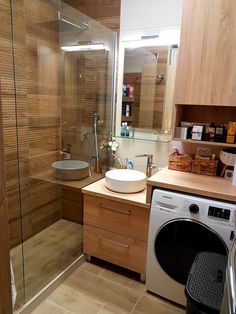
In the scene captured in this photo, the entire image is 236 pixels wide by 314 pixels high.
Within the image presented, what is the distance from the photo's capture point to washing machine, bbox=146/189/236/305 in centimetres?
141

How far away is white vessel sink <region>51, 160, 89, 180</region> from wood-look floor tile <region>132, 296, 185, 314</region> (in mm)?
1166

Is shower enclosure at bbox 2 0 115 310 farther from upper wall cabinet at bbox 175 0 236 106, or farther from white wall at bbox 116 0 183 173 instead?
upper wall cabinet at bbox 175 0 236 106

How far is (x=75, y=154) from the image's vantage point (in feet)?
8.12

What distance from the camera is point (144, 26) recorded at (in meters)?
2.02

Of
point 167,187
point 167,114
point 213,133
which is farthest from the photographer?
point 167,114

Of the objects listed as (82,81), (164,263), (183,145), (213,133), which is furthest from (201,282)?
(82,81)

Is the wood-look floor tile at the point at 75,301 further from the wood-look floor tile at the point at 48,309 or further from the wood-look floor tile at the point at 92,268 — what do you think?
the wood-look floor tile at the point at 92,268

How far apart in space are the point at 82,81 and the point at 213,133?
1.39 meters

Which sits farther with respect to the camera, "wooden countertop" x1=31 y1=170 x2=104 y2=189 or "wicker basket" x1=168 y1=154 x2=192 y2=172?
"wooden countertop" x1=31 y1=170 x2=104 y2=189

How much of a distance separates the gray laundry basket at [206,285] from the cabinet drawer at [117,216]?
51 cm

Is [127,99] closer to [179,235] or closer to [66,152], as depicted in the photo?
[66,152]

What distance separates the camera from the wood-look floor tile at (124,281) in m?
1.81

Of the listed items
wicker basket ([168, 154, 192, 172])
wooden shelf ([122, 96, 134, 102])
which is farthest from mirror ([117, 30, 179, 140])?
wicker basket ([168, 154, 192, 172])

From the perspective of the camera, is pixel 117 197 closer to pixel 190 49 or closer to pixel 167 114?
pixel 167 114
